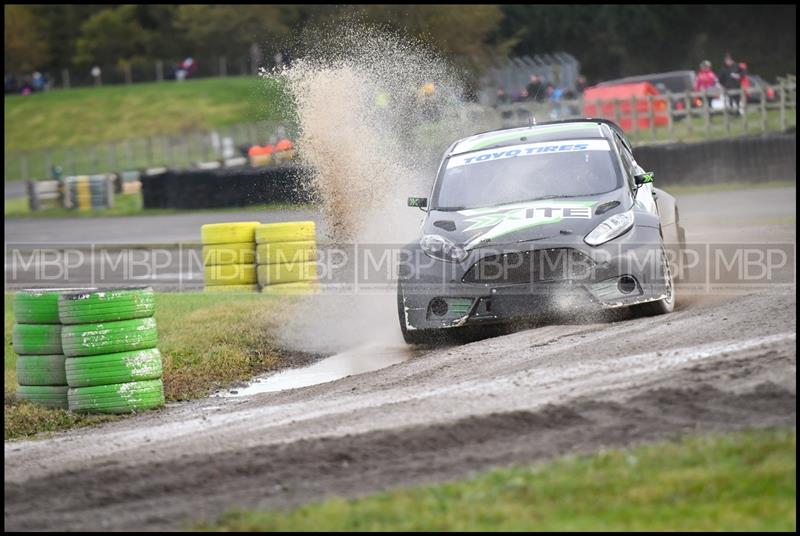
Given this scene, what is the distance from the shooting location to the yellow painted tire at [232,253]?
1574 centimetres

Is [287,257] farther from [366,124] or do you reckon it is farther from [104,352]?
[104,352]

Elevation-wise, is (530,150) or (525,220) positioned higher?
(530,150)

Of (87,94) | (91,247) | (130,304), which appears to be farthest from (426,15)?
(130,304)

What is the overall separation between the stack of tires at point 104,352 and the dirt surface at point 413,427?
2.49ft

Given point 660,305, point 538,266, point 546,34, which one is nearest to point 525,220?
point 538,266

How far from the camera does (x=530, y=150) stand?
11.6m

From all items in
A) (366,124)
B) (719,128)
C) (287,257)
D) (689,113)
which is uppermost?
(689,113)

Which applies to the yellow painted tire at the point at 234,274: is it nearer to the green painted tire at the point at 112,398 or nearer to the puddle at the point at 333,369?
the puddle at the point at 333,369

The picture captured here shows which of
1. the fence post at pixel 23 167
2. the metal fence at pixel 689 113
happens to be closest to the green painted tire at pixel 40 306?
the metal fence at pixel 689 113

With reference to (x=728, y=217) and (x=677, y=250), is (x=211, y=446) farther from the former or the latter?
(x=728, y=217)

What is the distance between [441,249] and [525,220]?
0.72 m

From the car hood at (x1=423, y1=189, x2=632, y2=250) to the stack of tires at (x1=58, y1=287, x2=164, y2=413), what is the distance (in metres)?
2.65

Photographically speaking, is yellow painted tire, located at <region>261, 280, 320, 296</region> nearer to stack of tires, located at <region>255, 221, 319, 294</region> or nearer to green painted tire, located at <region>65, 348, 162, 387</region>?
stack of tires, located at <region>255, 221, 319, 294</region>

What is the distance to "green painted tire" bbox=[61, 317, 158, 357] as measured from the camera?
32.0 feet
